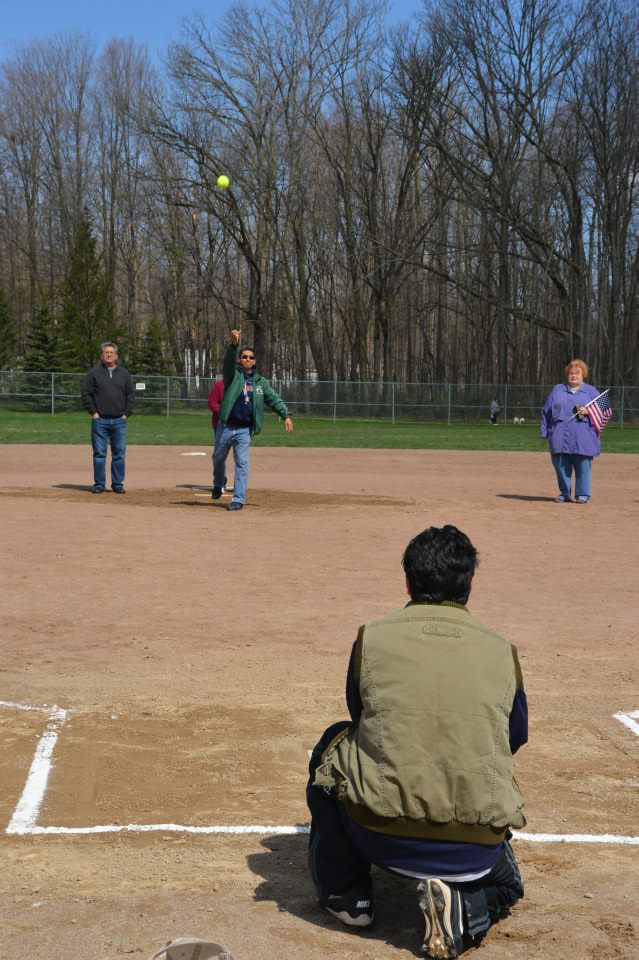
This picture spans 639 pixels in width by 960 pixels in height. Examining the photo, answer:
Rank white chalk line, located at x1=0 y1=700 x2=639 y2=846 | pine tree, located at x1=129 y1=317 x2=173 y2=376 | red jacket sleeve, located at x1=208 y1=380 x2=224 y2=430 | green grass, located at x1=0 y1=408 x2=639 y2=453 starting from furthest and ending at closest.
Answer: pine tree, located at x1=129 y1=317 x2=173 y2=376, green grass, located at x1=0 y1=408 x2=639 y2=453, red jacket sleeve, located at x1=208 y1=380 x2=224 y2=430, white chalk line, located at x1=0 y1=700 x2=639 y2=846

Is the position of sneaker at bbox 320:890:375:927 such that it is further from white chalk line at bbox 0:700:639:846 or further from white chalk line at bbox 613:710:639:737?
white chalk line at bbox 613:710:639:737

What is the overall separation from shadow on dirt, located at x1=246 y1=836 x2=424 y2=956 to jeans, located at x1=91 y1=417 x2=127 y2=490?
39.5ft

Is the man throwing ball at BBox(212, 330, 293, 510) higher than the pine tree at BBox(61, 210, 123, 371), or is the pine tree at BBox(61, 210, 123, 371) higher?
the pine tree at BBox(61, 210, 123, 371)

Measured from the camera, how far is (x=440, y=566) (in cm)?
369

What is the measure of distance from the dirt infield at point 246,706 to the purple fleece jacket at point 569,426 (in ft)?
3.84

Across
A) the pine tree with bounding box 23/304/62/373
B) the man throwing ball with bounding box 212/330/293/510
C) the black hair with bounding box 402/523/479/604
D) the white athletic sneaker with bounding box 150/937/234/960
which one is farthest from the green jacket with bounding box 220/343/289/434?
the pine tree with bounding box 23/304/62/373

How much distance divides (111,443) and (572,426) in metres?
6.57

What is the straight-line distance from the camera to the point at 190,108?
54.9m

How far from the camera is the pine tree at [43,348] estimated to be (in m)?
52.8

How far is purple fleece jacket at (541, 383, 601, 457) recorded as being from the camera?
15.6 meters

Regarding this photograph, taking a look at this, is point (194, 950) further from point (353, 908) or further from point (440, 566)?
point (440, 566)

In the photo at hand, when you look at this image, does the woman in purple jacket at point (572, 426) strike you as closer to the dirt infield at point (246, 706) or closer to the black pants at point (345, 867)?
the dirt infield at point (246, 706)

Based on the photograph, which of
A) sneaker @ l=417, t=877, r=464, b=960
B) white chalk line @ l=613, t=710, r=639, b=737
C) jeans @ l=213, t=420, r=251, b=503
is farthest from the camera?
jeans @ l=213, t=420, r=251, b=503

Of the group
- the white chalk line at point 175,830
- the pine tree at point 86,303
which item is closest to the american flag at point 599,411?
the white chalk line at point 175,830
